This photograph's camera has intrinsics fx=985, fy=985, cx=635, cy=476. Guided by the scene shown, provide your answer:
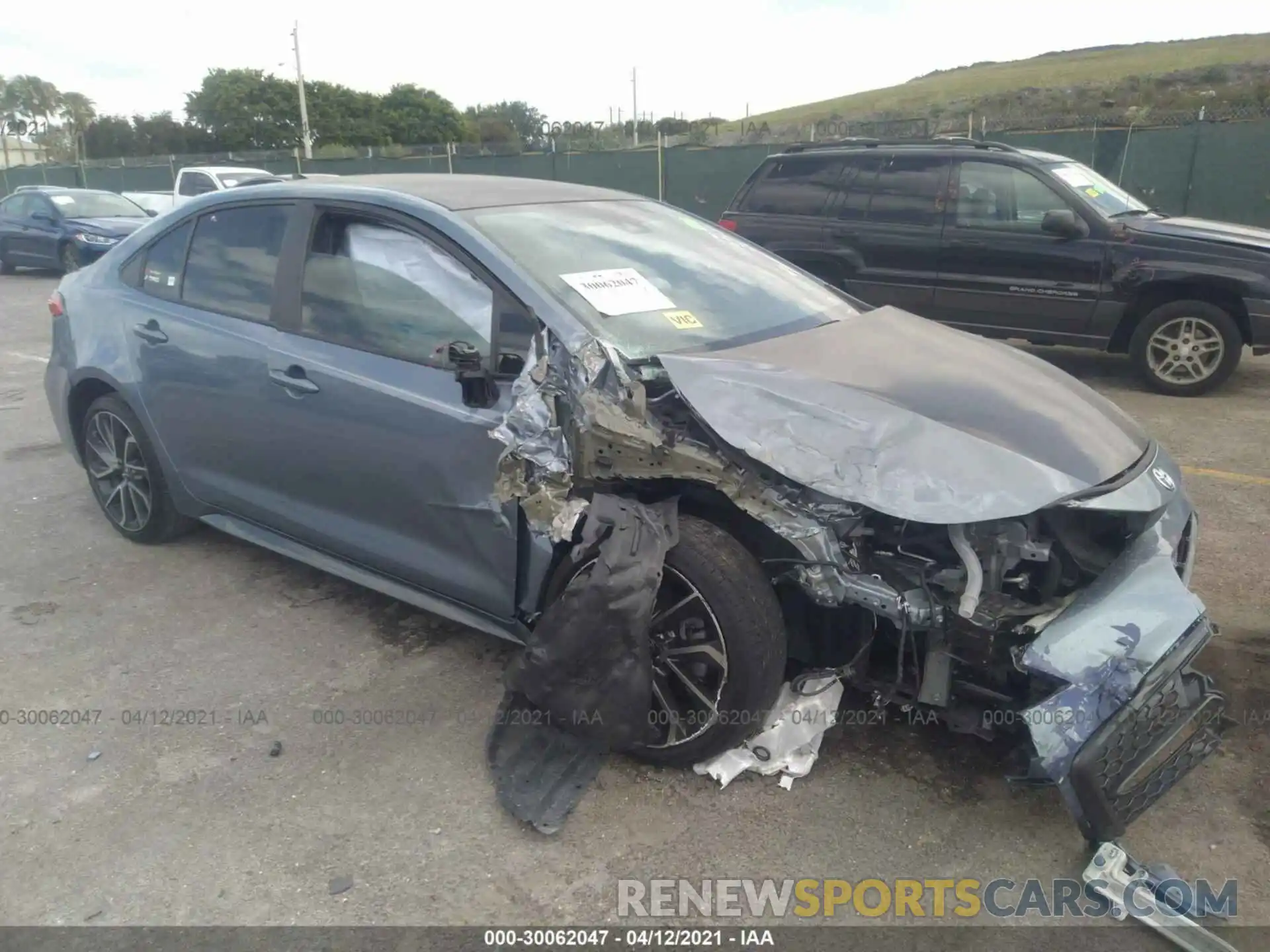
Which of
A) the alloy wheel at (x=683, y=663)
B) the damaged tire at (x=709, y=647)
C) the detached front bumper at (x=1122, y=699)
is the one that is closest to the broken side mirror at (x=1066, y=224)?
the detached front bumper at (x=1122, y=699)

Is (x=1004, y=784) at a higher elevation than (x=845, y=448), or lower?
lower

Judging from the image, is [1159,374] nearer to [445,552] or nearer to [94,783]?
[445,552]

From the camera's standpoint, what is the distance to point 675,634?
2914mm

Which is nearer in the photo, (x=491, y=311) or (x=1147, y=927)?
(x=1147, y=927)

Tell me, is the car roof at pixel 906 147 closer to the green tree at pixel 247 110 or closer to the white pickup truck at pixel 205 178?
the white pickup truck at pixel 205 178

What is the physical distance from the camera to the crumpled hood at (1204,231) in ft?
23.4

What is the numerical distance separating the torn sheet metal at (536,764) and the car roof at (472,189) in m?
1.74

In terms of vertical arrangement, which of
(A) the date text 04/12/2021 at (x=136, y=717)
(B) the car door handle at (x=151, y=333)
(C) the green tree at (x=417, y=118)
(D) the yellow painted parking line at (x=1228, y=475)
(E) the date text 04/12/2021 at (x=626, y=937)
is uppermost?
(C) the green tree at (x=417, y=118)

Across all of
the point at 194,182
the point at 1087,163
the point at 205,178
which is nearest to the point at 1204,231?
the point at 1087,163

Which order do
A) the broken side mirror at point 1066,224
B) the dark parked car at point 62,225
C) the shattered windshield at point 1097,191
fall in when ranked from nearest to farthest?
the broken side mirror at point 1066,224 → the shattered windshield at point 1097,191 → the dark parked car at point 62,225

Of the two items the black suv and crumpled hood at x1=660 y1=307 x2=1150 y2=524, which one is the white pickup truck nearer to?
the black suv

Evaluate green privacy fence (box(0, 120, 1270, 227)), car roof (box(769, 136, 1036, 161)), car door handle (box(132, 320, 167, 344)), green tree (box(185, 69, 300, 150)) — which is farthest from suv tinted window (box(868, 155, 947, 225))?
green tree (box(185, 69, 300, 150))

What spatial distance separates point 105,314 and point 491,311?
2.39 m

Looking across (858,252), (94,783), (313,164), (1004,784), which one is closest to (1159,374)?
(858,252)
